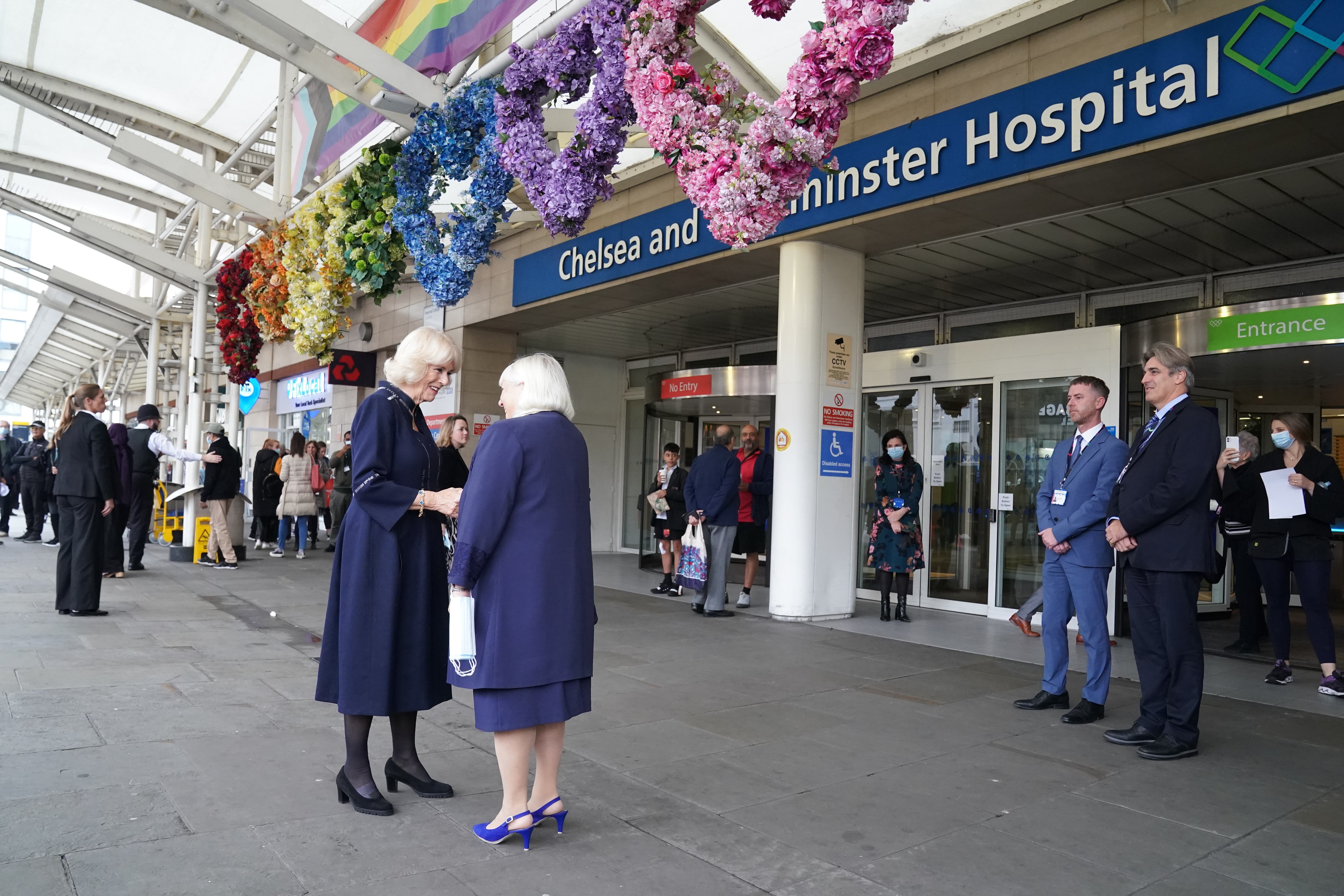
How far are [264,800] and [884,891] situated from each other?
2.15 metres

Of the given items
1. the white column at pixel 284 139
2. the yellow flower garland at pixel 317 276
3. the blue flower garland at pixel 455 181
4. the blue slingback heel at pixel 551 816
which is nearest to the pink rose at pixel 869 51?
the blue flower garland at pixel 455 181

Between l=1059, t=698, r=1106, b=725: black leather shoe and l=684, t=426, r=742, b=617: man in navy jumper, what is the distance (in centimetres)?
406

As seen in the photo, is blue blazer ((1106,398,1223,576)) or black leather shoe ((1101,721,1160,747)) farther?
black leather shoe ((1101,721,1160,747))

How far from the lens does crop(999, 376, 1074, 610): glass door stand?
344 inches

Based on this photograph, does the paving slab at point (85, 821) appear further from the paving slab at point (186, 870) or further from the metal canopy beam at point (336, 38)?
the metal canopy beam at point (336, 38)

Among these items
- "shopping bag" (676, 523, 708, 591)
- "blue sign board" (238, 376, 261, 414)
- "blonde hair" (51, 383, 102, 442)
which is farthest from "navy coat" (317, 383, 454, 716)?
"blue sign board" (238, 376, 261, 414)

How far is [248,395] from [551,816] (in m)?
15.2

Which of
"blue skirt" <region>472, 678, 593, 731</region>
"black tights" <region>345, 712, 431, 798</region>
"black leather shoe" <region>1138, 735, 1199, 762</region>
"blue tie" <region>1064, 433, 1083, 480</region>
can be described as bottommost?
"black leather shoe" <region>1138, 735, 1199, 762</region>

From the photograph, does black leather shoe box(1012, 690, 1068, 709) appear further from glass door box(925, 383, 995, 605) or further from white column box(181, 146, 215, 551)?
white column box(181, 146, 215, 551)

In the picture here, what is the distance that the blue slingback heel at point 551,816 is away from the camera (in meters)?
3.04

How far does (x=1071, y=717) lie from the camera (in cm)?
487

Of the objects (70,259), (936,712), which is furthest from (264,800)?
(70,259)

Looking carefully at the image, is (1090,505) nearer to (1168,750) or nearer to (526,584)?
(1168,750)

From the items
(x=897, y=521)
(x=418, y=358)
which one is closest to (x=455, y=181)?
(x=418, y=358)
